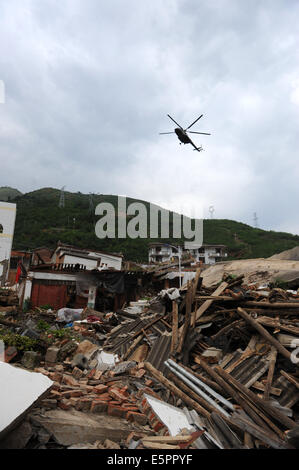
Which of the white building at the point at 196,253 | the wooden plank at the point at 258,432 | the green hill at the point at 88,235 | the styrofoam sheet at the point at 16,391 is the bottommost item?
the wooden plank at the point at 258,432

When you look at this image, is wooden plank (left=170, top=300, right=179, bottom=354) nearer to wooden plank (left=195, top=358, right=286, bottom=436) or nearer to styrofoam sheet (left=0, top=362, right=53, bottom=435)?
wooden plank (left=195, top=358, right=286, bottom=436)

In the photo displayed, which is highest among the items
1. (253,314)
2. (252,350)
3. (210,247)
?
(210,247)

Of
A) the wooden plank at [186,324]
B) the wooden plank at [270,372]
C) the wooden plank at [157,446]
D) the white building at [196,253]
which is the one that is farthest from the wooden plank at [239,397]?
the white building at [196,253]

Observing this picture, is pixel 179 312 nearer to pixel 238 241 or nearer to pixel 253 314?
pixel 253 314

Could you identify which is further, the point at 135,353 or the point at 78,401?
the point at 135,353

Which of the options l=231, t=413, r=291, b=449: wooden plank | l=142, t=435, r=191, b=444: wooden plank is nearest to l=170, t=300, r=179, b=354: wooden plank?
l=231, t=413, r=291, b=449: wooden plank

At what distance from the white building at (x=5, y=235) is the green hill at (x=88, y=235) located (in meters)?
21.8

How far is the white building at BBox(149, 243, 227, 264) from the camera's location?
209 ft

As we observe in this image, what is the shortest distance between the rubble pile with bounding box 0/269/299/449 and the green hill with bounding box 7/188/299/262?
46.0 m

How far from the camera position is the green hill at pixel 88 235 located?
5550 cm

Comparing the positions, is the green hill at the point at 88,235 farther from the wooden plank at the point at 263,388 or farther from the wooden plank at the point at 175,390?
the wooden plank at the point at 263,388

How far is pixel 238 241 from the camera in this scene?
74125mm

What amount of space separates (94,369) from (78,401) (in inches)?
85.1
